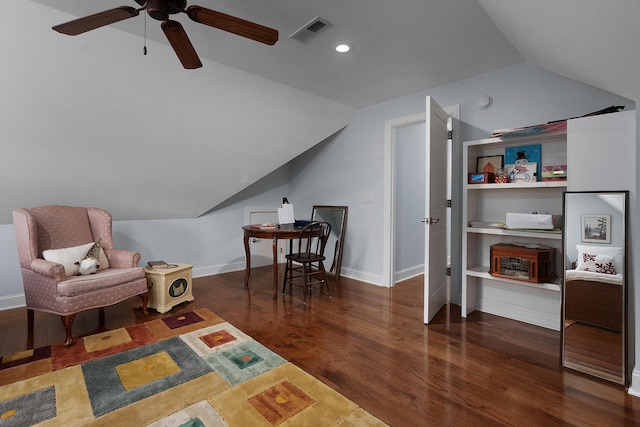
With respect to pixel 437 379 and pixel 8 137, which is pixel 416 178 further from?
pixel 8 137

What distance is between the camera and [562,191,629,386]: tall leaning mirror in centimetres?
192

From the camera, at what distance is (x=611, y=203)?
A: 1.98 meters

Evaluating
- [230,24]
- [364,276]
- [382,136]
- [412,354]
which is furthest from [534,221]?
[230,24]

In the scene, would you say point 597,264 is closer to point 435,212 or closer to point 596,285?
point 596,285

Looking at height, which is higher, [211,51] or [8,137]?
[211,51]

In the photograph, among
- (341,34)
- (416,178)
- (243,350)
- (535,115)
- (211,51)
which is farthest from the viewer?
(416,178)

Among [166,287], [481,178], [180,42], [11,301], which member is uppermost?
[180,42]

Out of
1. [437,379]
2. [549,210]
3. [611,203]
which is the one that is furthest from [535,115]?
[437,379]

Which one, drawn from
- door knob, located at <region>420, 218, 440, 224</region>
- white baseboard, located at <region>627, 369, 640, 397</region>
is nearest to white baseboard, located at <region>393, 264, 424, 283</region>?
door knob, located at <region>420, 218, 440, 224</region>

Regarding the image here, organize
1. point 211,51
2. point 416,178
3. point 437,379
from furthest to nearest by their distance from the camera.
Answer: point 416,178 < point 211,51 < point 437,379

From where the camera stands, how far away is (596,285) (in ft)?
6.60

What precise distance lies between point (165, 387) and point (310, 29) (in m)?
2.55

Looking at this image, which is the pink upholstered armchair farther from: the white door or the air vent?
the white door

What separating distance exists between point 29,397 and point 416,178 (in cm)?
449
